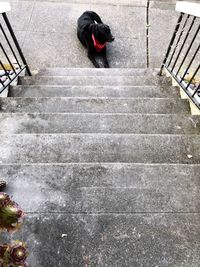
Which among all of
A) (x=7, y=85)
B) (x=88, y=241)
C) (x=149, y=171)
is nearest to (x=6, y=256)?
(x=88, y=241)

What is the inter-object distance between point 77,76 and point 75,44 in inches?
44.0

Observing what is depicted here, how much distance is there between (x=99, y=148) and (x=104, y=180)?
0.40 metres

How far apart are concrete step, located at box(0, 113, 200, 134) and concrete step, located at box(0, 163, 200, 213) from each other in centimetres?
60

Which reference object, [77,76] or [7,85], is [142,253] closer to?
[7,85]

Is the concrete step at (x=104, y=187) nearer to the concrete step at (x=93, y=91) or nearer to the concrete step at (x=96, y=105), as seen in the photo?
the concrete step at (x=96, y=105)

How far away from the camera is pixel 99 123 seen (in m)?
2.73

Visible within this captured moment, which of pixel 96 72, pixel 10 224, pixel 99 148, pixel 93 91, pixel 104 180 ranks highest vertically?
pixel 10 224

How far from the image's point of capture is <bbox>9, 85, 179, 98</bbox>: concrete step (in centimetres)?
343

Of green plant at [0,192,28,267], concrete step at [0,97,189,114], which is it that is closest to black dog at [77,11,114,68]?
concrete step at [0,97,189,114]

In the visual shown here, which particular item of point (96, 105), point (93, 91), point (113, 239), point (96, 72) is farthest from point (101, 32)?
point (113, 239)

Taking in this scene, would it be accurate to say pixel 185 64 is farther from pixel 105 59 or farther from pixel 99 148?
pixel 99 148

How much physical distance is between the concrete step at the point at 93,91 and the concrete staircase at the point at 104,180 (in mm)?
372

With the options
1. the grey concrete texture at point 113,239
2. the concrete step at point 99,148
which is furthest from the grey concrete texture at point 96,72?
the grey concrete texture at point 113,239

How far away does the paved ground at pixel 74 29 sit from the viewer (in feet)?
15.3
